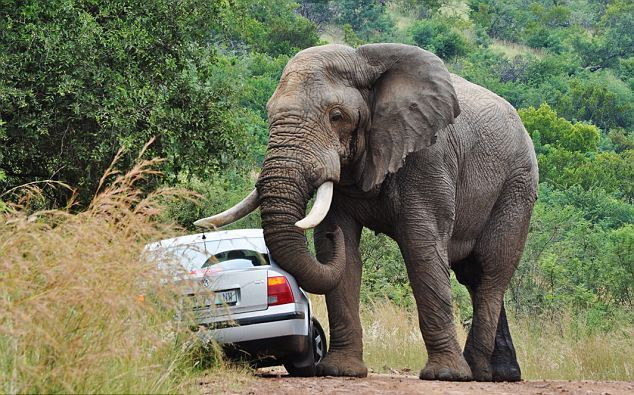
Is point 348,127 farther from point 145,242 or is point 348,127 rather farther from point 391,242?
point 391,242

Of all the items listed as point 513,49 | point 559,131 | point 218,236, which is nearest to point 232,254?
point 218,236

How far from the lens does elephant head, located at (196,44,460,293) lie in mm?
11664

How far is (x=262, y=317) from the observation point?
11.8 metres

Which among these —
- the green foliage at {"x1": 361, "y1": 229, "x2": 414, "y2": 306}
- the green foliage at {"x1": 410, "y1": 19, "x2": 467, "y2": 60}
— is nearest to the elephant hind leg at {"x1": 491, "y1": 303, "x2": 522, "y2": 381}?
the green foliage at {"x1": 361, "y1": 229, "x2": 414, "y2": 306}

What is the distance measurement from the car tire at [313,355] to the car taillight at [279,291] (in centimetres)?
73

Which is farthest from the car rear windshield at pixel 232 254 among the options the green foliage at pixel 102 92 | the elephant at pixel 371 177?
the green foliage at pixel 102 92

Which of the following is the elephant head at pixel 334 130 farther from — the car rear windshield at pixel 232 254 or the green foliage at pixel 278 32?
the green foliage at pixel 278 32

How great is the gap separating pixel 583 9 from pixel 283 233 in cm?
11440

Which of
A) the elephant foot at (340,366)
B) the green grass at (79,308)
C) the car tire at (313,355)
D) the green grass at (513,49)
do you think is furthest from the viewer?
the green grass at (513,49)

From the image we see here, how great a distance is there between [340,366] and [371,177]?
5.63 feet

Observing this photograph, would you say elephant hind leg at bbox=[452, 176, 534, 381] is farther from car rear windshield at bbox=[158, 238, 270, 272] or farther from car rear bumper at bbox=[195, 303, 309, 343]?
car rear windshield at bbox=[158, 238, 270, 272]

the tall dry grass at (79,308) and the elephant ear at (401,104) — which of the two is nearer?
the tall dry grass at (79,308)

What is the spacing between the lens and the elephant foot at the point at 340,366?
41.6ft

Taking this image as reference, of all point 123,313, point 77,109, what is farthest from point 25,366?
point 77,109
